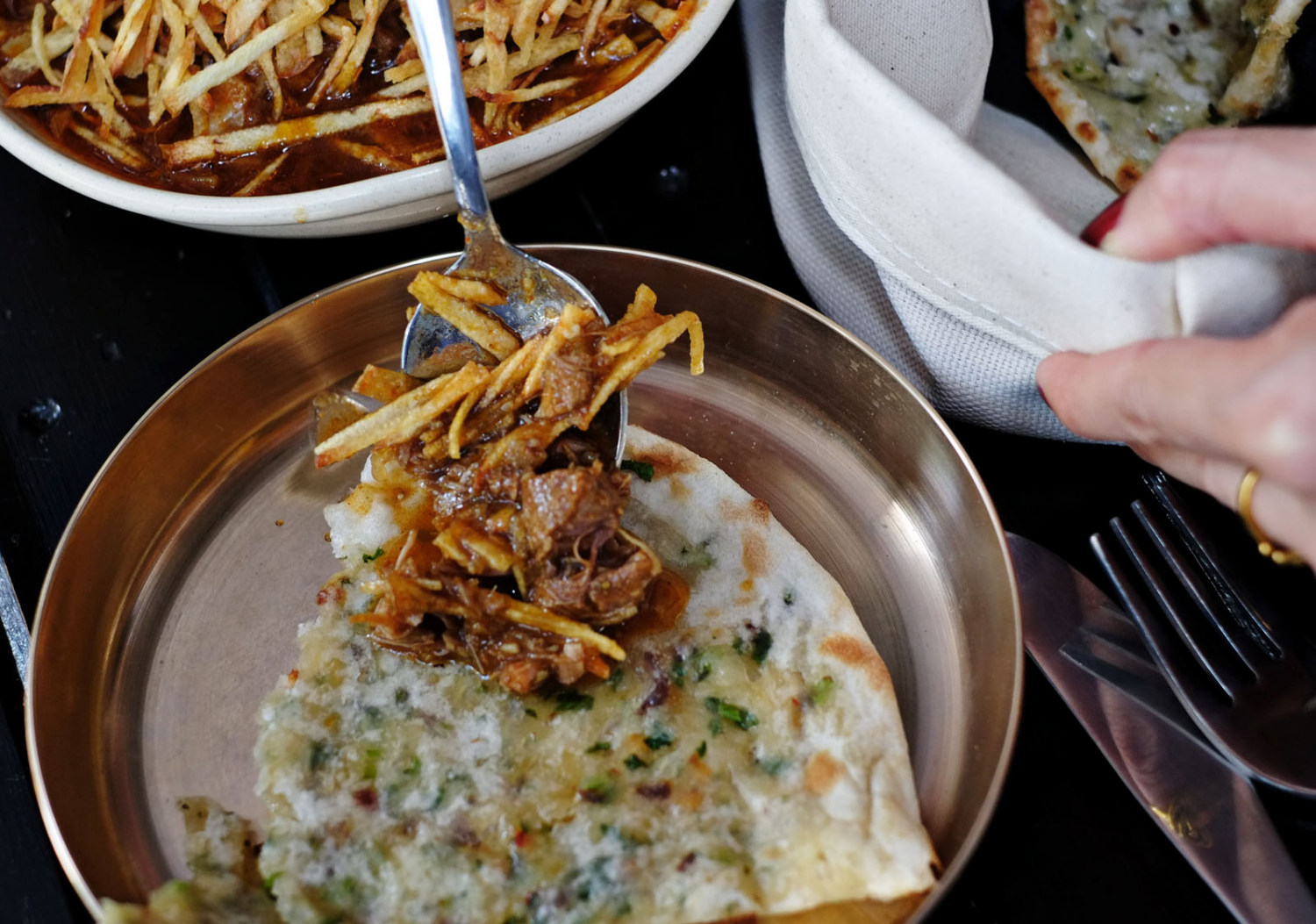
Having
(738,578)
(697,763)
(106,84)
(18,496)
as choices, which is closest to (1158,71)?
(738,578)

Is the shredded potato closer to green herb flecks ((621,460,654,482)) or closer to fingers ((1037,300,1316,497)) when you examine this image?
green herb flecks ((621,460,654,482))

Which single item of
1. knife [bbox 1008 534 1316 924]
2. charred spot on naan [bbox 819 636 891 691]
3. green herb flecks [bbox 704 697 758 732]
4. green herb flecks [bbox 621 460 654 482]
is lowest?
knife [bbox 1008 534 1316 924]

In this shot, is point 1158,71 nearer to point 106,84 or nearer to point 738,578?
point 738,578

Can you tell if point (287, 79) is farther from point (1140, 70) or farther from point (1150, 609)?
point (1150, 609)

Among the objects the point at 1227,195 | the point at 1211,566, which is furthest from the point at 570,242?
the point at 1211,566

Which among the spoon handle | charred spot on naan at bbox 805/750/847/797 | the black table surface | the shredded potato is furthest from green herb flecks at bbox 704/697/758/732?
the shredded potato

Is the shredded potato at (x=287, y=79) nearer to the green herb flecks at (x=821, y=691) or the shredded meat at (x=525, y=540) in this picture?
the shredded meat at (x=525, y=540)

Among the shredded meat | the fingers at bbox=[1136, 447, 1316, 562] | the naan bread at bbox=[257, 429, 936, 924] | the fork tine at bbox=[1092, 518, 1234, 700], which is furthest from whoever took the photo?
the fork tine at bbox=[1092, 518, 1234, 700]
